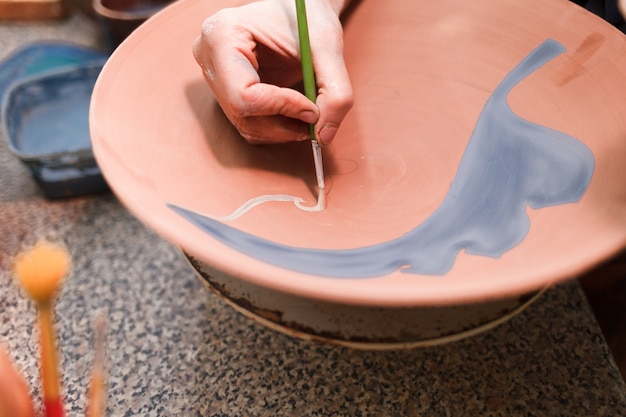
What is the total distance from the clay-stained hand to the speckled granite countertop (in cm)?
38

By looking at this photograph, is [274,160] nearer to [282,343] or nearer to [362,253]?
[362,253]

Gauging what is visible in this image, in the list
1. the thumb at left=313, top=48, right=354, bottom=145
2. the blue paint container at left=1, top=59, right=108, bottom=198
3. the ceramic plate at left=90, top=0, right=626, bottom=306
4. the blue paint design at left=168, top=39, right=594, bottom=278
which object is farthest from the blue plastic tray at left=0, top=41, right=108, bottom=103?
the blue paint design at left=168, top=39, right=594, bottom=278

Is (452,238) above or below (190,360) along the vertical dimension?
above

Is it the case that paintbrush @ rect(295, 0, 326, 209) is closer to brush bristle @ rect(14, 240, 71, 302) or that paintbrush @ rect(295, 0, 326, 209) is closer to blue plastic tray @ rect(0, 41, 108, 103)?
brush bristle @ rect(14, 240, 71, 302)

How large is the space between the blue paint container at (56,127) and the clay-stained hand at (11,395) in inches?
29.4

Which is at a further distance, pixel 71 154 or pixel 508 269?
pixel 71 154

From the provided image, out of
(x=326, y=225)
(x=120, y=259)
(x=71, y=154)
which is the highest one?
(x=326, y=225)

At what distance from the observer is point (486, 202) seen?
24.7 inches

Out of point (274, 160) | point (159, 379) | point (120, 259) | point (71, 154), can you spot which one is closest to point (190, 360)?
point (159, 379)

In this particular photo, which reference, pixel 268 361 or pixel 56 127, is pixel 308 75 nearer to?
pixel 268 361

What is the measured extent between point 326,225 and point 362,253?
88 mm

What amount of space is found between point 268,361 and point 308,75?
1.68ft

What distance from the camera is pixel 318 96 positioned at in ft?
2.11

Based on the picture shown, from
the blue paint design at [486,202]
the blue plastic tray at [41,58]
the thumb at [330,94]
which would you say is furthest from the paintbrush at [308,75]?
the blue plastic tray at [41,58]
